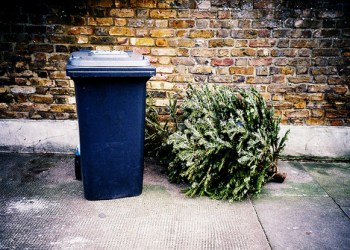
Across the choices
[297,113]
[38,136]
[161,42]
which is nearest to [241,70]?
[297,113]

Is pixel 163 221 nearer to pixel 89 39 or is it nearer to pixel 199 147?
pixel 199 147

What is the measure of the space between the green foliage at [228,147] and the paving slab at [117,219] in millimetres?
190

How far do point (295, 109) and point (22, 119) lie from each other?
3466 millimetres

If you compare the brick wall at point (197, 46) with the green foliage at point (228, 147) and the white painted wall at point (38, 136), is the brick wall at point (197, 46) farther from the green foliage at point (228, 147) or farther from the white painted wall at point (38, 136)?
the green foliage at point (228, 147)

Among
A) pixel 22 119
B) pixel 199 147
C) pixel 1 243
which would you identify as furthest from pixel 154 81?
pixel 1 243

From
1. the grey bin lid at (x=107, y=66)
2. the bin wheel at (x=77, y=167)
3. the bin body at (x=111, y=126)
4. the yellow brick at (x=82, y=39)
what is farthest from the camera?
the yellow brick at (x=82, y=39)

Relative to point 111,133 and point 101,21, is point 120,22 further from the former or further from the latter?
point 111,133

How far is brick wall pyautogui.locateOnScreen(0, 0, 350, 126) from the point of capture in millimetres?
3816

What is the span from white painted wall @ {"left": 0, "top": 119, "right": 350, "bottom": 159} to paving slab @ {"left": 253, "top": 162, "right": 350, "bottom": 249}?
0.51 meters

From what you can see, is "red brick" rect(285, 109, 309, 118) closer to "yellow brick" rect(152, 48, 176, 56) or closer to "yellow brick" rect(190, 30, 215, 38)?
"yellow brick" rect(190, 30, 215, 38)

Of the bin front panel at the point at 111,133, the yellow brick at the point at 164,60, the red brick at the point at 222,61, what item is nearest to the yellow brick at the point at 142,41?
the yellow brick at the point at 164,60

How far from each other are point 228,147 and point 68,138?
2.16 meters

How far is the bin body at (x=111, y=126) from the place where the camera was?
2.84 m

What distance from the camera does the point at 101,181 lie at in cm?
309
